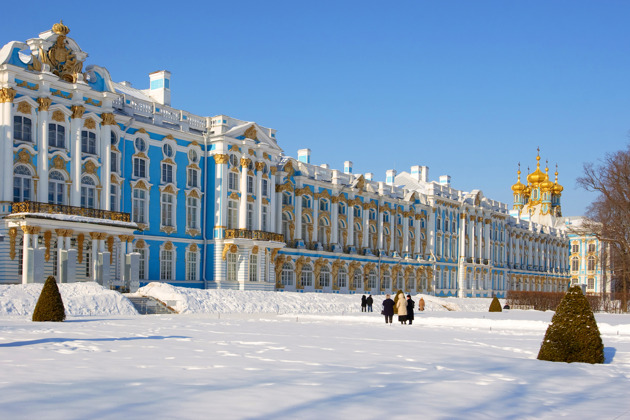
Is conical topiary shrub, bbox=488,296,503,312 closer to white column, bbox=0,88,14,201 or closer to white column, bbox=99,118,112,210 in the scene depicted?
white column, bbox=99,118,112,210

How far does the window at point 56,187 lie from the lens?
3641cm

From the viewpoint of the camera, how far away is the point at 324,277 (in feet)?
190

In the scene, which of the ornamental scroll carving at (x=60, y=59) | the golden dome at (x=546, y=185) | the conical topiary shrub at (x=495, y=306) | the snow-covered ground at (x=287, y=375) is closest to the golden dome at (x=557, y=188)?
the golden dome at (x=546, y=185)

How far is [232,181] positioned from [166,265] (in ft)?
22.7

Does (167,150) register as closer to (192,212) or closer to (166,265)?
(192,212)

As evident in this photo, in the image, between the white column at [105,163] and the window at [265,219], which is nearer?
the white column at [105,163]

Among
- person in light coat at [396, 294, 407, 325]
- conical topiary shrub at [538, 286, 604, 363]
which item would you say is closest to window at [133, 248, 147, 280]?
person in light coat at [396, 294, 407, 325]

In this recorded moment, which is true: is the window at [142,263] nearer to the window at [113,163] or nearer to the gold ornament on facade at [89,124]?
the window at [113,163]

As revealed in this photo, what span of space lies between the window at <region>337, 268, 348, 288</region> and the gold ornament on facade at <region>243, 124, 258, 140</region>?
15.8m

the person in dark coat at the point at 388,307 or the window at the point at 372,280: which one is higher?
the person in dark coat at the point at 388,307

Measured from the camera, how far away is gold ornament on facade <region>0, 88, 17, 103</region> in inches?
1357

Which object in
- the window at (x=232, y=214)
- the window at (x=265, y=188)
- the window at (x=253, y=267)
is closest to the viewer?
the window at (x=232, y=214)

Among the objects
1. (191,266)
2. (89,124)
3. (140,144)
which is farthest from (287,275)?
(89,124)

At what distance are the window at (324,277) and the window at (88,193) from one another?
22865 millimetres
